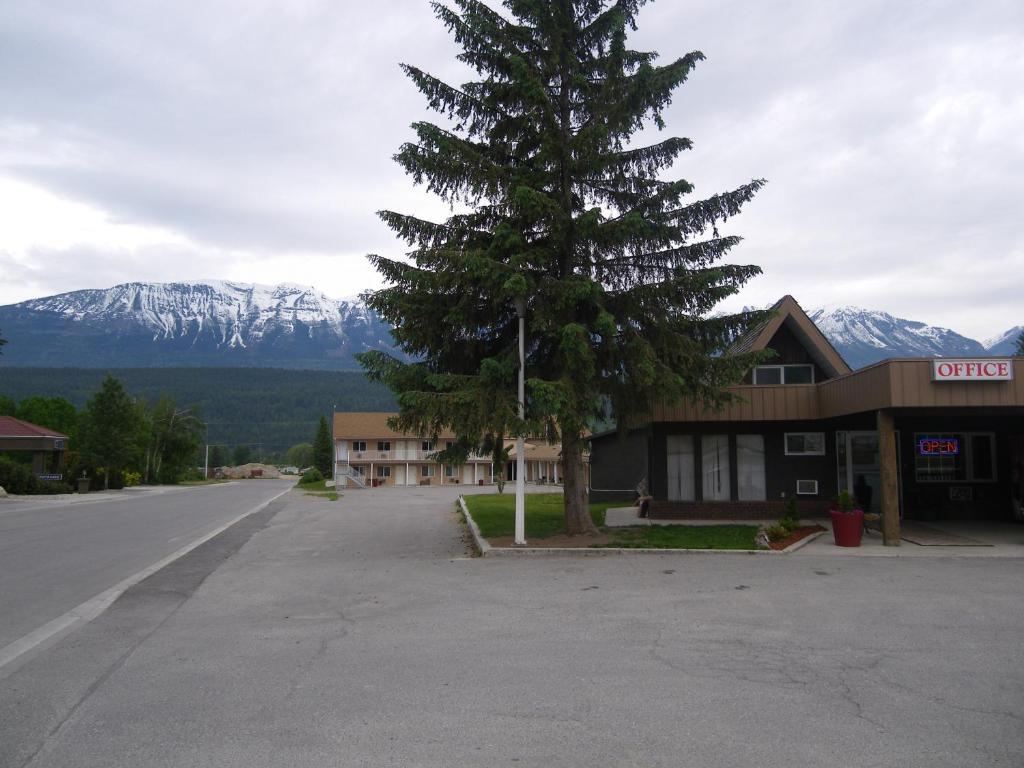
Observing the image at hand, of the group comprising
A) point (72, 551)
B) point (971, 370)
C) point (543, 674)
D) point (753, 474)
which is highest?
point (971, 370)

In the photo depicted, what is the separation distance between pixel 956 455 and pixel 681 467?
6.96 meters

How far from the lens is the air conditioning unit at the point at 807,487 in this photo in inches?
814

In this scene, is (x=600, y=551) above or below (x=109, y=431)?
below

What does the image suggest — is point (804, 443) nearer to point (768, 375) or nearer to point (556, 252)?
point (768, 375)

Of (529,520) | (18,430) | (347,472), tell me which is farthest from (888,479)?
(347,472)

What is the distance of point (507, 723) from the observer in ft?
17.6

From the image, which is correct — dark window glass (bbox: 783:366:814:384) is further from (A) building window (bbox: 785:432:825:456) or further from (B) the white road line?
(B) the white road line

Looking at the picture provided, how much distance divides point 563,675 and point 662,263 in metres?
11.4

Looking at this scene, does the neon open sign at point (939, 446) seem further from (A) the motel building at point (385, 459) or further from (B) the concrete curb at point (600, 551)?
(A) the motel building at point (385, 459)

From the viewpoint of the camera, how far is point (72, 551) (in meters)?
16.3

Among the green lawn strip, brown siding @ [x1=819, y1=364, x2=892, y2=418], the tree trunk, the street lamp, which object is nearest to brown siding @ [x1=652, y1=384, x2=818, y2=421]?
brown siding @ [x1=819, y1=364, x2=892, y2=418]

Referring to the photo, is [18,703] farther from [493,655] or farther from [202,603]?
[202,603]

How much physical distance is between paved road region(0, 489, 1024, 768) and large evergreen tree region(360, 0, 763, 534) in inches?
168

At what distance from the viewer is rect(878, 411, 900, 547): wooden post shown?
48.8 ft
